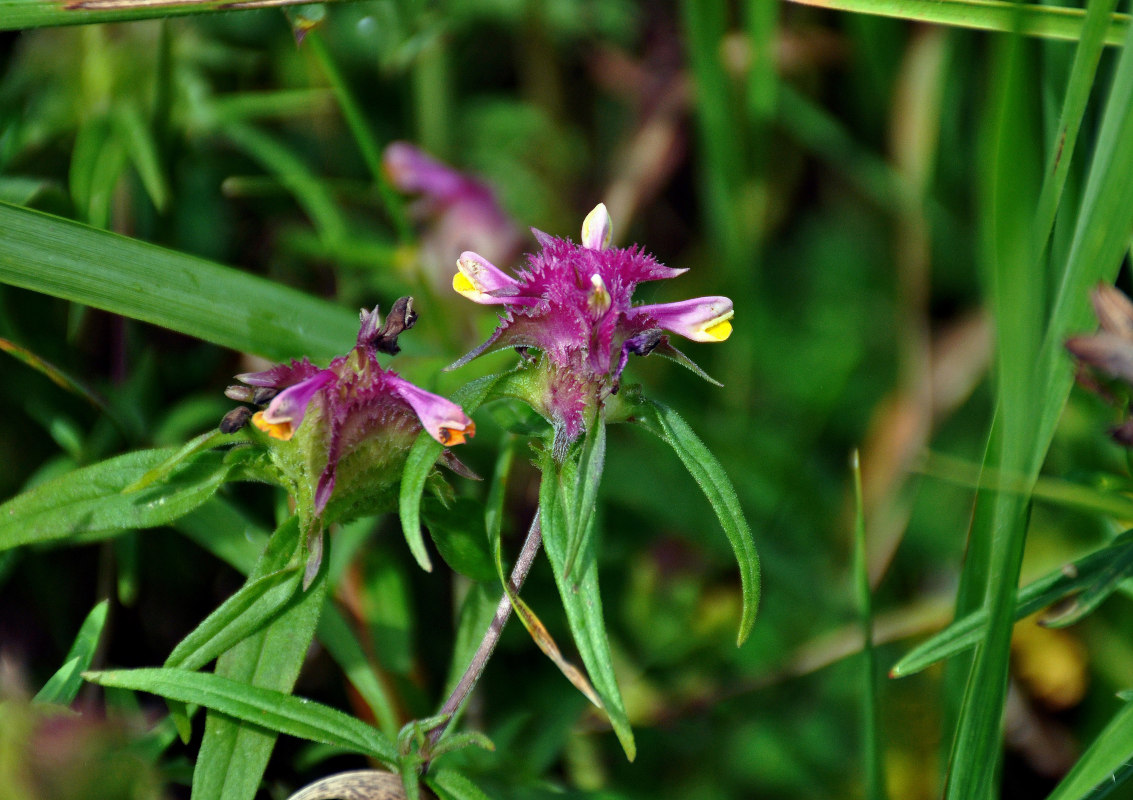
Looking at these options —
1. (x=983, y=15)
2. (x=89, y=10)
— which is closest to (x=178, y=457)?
(x=89, y=10)

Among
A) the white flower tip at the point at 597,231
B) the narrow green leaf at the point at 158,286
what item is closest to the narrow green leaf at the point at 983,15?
the white flower tip at the point at 597,231

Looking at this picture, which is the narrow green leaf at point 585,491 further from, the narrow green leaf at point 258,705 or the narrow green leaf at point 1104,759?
the narrow green leaf at point 1104,759

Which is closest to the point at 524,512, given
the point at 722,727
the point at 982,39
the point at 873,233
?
the point at 722,727

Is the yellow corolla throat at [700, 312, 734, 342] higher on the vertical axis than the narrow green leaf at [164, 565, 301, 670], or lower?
higher

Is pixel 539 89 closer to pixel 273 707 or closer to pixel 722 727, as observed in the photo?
pixel 722 727

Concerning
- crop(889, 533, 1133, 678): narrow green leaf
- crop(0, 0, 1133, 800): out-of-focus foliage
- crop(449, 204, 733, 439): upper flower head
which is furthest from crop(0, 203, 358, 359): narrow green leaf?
crop(889, 533, 1133, 678): narrow green leaf

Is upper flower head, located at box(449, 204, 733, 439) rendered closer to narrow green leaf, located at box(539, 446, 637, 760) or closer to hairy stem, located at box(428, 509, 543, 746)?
narrow green leaf, located at box(539, 446, 637, 760)
